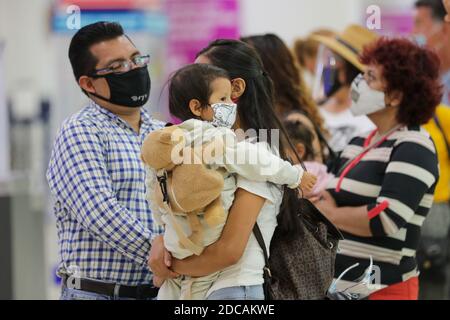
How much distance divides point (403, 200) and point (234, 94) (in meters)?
0.89

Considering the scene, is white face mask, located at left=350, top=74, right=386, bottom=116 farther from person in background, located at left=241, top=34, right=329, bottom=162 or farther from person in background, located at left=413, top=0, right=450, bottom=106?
person in background, located at left=413, top=0, right=450, bottom=106

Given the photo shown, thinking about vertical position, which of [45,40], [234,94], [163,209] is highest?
[234,94]

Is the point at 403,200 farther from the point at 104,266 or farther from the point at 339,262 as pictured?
the point at 104,266

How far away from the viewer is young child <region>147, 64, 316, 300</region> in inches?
87.5

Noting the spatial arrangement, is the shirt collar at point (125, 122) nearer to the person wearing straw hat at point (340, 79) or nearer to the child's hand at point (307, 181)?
the child's hand at point (307, 181)

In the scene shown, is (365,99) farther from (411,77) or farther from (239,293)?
(239,293)

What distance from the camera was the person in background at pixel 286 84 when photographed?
3.50 m

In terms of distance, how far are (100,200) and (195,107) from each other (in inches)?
20.7

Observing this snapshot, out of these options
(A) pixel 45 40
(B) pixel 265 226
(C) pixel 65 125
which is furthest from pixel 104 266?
(A) pixel 45 40

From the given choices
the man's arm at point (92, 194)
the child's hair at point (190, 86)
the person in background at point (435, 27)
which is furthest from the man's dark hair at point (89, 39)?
the person in background at point (435, 27)

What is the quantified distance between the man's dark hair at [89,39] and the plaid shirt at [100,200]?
0.56 ft

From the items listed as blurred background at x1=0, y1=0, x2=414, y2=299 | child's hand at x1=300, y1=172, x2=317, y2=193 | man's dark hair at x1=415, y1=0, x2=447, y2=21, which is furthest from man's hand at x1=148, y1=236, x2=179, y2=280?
man's dark hair at x1=415, y1=0, x2=447, y2=21

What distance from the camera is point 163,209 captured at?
233 centimetres

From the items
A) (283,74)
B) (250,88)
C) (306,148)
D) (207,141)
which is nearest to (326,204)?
(306,148)
